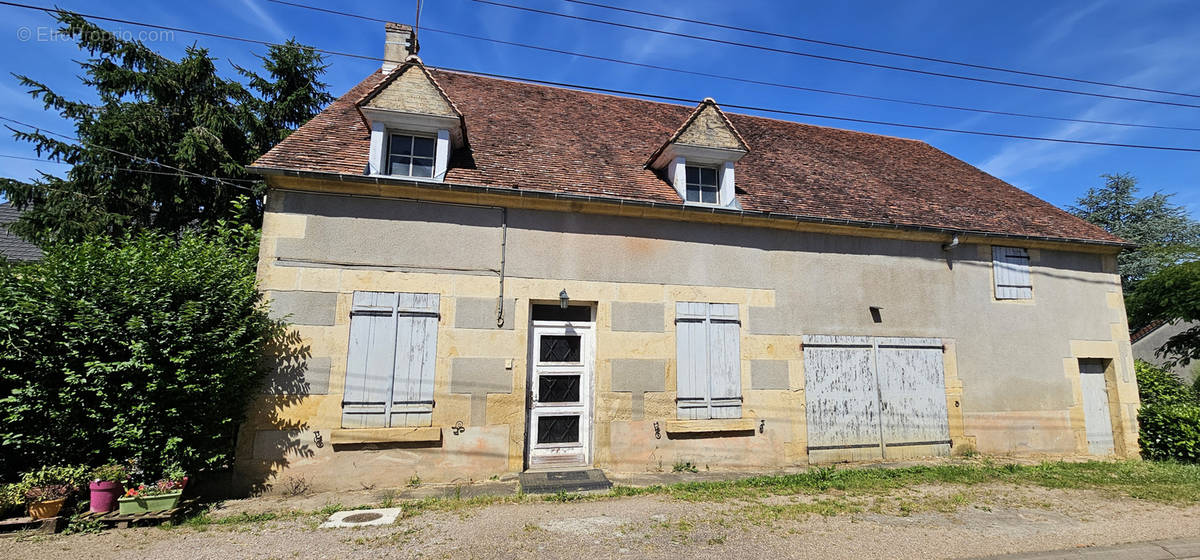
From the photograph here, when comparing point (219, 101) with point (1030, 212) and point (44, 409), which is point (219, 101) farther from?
point (1030, 212)

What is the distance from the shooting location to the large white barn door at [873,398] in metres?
7.75

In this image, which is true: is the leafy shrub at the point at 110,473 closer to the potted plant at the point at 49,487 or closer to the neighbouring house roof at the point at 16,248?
the potted plant at the point at 49,487

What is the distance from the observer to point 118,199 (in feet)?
33.4

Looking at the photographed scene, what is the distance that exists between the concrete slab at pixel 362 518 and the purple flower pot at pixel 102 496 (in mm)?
2078

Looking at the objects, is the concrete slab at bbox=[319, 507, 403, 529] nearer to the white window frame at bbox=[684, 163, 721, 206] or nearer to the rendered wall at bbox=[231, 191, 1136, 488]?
the rendered wall at bbox=[231, 191, 1136, 488]

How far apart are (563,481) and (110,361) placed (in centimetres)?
508

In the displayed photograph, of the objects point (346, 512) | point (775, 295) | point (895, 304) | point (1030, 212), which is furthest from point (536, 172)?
point (1030, 212)

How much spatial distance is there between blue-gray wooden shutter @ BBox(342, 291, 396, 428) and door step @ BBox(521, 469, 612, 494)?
203 cm

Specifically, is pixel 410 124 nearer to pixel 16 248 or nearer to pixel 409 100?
pixel 409 100

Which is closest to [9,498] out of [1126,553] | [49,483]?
[49,483]

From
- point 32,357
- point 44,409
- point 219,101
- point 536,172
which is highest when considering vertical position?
point 219,101

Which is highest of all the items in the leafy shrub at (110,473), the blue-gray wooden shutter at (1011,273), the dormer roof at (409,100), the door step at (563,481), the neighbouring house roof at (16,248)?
the dormer roof at (409,100)

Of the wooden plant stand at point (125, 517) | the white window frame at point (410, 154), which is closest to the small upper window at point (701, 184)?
the white window frame at point (410, 154)

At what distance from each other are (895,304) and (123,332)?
10.4 metres
